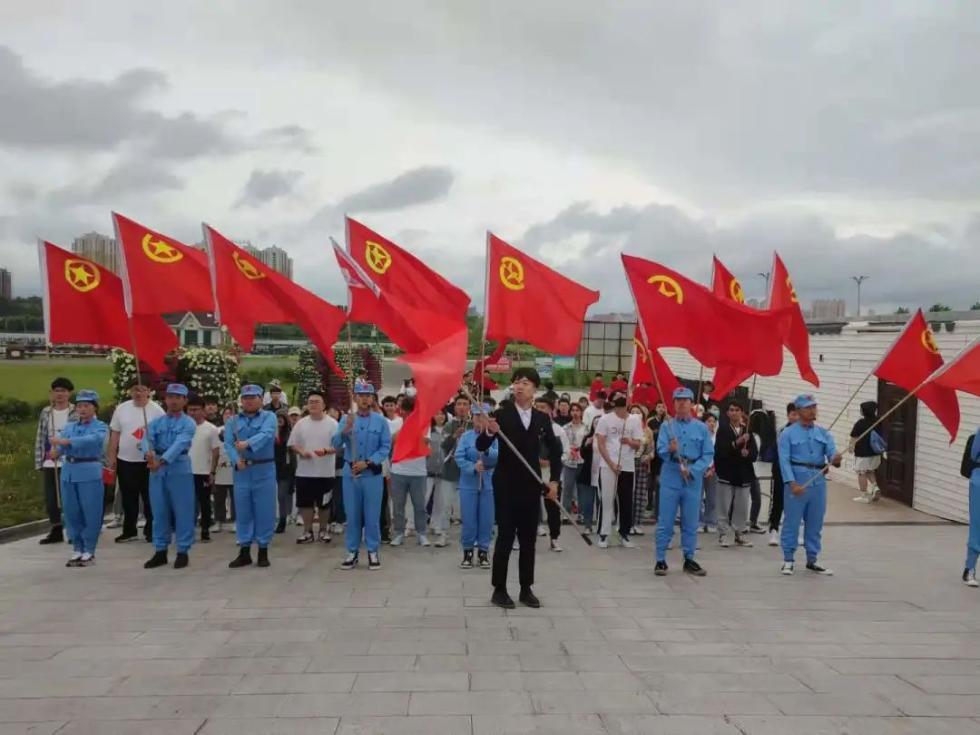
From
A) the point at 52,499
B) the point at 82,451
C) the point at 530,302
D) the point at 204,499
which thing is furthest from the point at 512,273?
the point at 52,499

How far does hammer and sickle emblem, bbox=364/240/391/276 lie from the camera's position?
28.8 ft

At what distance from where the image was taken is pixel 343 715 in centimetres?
407

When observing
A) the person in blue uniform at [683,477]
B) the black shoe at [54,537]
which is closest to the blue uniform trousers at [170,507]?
the black shoe at [54,537]

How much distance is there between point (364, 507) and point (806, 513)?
4.58 meters

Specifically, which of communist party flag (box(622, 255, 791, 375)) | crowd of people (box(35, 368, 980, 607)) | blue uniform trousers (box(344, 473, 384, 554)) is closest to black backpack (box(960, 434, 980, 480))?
crowd of people (box(35, 368, 980, 607))

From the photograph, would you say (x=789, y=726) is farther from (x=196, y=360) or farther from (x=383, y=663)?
(x=196, y=360)

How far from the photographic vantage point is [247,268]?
782 cm

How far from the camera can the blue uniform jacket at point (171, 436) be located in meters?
7.62

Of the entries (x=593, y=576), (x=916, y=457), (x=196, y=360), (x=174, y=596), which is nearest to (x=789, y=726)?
(x=593, y=576)

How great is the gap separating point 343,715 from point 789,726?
2.41 meters

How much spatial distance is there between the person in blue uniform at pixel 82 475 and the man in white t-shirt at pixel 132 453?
1.62 ft

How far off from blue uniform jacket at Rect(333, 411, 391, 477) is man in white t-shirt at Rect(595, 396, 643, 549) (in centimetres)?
261

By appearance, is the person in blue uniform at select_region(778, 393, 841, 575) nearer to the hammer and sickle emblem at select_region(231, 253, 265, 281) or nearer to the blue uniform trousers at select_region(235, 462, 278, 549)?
the blue uniform trousers at select_region(235, 462, 278, 549)

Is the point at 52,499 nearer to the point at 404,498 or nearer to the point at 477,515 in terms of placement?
the point at 404,498
